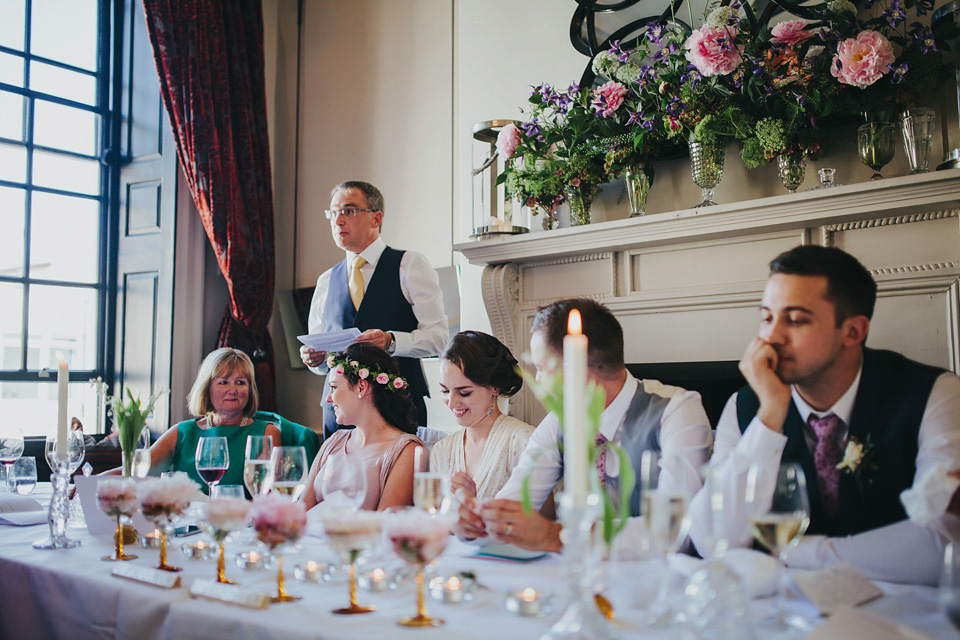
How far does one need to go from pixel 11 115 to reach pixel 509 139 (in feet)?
9.72

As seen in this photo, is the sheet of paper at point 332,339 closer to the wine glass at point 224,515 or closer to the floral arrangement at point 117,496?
the floral arrangement at point 117,496

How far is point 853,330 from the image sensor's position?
1477mm

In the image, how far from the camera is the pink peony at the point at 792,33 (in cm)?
244

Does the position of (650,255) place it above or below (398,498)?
above

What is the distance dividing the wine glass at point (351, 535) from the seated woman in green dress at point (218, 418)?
1773 mm

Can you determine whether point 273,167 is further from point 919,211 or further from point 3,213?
point 919,211

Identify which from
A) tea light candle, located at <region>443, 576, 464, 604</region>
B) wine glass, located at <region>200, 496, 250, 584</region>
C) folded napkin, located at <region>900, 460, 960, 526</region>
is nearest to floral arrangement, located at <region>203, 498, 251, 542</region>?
wine glass, located at <region>200, 496, 250, 584</region>

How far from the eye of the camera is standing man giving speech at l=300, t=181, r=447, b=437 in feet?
10.1

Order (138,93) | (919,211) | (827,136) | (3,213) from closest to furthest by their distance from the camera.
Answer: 1. (919,211)
2. (827,136)
3. (3,213)
4. (138,93)

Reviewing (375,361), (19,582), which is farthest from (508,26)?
(19,582)

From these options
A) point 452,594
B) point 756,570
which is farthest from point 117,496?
point 756,570

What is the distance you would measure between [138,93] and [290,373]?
6.12 ft

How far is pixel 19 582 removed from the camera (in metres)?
1.49

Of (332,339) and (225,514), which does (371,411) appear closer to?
(332,339)
